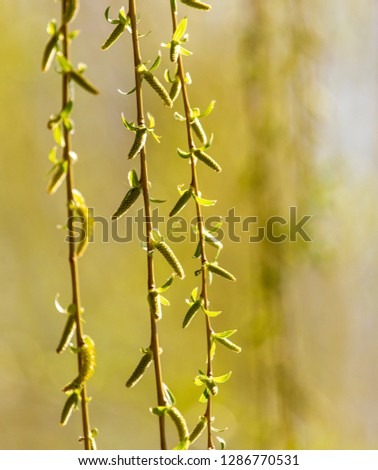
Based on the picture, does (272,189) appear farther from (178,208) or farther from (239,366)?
(239,366)

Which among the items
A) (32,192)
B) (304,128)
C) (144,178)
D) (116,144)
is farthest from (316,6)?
(144,178)

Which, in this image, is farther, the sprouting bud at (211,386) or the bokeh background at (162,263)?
the bokeh background at (162,263)

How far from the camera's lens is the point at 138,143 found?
14.1 inches

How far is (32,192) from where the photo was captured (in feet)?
4.91

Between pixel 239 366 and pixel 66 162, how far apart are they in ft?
4.51

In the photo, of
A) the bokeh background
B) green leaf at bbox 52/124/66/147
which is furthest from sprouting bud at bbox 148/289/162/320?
the bokeh background

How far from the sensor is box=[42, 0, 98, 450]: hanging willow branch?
311 mm

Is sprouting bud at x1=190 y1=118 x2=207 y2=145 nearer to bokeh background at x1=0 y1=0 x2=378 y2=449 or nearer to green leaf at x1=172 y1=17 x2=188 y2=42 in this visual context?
green leaf at x1=172 y1=17 x2=188 y2=42

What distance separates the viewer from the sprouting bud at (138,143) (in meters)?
0.35

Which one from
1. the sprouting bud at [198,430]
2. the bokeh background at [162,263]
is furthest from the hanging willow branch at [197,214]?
the bokeh background at [162,263]

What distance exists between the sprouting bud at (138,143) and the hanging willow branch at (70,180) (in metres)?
0.04

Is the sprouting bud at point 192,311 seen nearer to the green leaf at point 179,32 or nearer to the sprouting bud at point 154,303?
the sprouting bud at point 154,303

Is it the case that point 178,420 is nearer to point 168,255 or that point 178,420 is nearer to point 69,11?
point 168,255

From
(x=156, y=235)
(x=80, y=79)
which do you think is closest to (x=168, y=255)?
(x=156, y=235)
